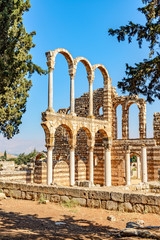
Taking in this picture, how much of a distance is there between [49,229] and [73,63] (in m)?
17.1

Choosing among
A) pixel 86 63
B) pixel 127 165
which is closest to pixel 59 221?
pixel 127 165

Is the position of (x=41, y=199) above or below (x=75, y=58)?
below

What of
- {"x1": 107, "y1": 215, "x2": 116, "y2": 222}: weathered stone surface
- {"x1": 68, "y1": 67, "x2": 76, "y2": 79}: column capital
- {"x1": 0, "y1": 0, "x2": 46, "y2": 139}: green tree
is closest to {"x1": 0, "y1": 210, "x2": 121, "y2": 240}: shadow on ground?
{"x1": 107, "y1": 215, "x2": 116, "y2": 222}: weathered stone surface

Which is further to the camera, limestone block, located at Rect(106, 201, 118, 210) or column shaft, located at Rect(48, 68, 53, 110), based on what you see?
column shaft, located at Rect(48, 68, 53, 110)

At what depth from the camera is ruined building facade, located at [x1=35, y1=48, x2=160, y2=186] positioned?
22.0m

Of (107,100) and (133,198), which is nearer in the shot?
(133,198)

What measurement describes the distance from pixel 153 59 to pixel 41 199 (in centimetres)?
687

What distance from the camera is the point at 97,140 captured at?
2817cm

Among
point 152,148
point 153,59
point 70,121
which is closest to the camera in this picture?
point 153,59

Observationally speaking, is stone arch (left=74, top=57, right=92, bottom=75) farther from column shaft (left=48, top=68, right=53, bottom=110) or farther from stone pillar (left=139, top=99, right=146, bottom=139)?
stone pillar (left=139, top=99, right=146, bottom=139)

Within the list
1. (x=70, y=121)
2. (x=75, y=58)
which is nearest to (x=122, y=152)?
(x=70, y=121)

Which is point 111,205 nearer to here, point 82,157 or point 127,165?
point 127,165

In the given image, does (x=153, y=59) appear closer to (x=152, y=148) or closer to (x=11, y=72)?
(x=11, y=72)

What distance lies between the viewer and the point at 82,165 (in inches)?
1076
